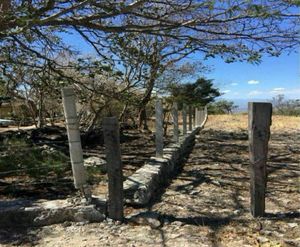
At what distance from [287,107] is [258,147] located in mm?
37831

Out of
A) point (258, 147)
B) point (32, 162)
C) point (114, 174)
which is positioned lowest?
point (32, 162)

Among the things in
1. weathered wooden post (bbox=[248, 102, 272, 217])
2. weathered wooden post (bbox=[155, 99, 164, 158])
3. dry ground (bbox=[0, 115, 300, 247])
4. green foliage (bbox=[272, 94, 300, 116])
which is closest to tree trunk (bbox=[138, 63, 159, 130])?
weathered wooden post (bbox=[155, 99, 164, 158])

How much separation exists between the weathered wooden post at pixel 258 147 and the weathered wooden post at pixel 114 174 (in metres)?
1.42

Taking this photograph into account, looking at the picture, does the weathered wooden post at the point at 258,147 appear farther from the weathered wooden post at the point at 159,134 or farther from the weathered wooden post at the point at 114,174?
the weathered wooden post at the point at 159,134

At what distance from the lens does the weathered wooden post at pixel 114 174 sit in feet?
15.6

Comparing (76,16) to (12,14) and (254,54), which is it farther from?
(254,54)

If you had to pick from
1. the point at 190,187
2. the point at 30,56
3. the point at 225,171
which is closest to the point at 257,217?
the point at 190,187

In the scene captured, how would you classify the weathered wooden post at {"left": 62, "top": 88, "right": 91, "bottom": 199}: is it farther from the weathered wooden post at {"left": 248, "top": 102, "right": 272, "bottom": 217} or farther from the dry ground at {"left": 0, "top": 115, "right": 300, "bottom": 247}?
the weathered wooden post at {"left": 248, "top": 102, "right": 272, "bottom": 217}

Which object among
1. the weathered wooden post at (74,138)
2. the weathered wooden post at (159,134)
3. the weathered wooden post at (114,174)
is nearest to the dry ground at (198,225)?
the weathered wooden post at (114,174)

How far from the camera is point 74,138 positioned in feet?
16.0

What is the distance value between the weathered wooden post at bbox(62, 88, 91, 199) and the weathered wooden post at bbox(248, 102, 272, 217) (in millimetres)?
1835

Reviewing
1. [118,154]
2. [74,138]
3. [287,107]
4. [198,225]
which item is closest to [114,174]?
[118,154]

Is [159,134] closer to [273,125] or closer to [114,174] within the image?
[114,174]

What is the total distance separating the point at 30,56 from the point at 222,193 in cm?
474
